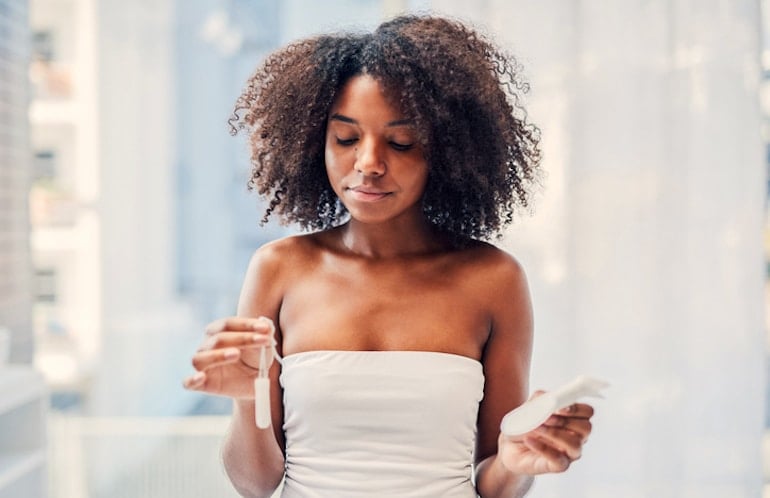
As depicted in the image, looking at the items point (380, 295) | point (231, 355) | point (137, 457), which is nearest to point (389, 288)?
point (380, 295)

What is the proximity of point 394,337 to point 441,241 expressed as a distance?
0.15m

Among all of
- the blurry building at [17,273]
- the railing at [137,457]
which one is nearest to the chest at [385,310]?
the blurry building at [17,273]

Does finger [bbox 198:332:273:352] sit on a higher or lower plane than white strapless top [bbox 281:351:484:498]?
higher

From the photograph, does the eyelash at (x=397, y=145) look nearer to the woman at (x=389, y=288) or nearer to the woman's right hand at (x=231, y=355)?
the woman at (x=389, y=288)

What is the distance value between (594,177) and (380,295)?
2.68 ft

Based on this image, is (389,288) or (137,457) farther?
(137,457)

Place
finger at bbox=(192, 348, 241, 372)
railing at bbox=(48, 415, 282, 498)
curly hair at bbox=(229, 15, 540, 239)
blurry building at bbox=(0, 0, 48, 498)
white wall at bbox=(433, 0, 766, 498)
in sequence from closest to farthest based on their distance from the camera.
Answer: finger at bbox=(192, 348, 241, 372), curly hair at bbox=(229, 15, 540, 239), white wall at bbox=(433, 0, 766, 498), blurry building at bbox=(0, 0, 48, 498), railing at bbox=(48, 415, 282, 498)

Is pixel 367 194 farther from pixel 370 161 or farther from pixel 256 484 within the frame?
pixel 256 484

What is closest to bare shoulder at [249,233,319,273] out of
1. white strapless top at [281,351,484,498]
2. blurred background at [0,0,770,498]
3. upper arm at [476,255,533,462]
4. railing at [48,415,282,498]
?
white strapless top at [281,351,484,498]

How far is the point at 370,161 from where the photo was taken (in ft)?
2.82

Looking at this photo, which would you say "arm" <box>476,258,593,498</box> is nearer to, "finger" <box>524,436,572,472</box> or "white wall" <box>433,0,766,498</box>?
"finger" <box>524,436,572,472</box>

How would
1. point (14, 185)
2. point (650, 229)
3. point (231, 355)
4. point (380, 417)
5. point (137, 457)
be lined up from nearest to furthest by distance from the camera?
1. point (231, 355)
2. point (380, 417)
3. point (650, 229)
4. point (14, 185)
5. point (137, 457)

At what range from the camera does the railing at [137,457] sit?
211 centimetres

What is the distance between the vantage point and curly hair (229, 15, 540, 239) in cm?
90
